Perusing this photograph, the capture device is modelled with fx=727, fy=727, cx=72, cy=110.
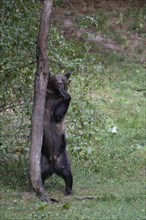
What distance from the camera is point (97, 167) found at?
466 inches

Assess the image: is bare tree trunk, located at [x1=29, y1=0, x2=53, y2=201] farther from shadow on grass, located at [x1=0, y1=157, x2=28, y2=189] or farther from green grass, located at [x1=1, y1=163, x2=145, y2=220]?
shadow on grass, located at [x1=0, y1=157, x2=28, y2=189]

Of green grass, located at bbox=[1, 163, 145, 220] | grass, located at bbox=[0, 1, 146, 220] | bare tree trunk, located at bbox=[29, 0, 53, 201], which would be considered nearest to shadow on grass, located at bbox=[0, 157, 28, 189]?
grass, located at bbox=[0, 1, 146, 220]

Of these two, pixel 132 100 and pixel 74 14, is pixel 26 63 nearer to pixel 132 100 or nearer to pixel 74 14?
pixel 132 100

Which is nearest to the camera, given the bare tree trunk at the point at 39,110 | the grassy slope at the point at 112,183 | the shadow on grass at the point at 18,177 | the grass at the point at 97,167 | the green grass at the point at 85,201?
the green grass at the point at 85,201

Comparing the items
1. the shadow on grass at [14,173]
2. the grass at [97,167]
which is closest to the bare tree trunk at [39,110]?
the grass at [97,167]

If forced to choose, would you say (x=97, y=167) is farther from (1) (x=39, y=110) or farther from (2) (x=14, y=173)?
(1) (x=39, y=110)

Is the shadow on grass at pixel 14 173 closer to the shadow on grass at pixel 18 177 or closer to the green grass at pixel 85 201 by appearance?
the shadow on grass at pixel 18 177

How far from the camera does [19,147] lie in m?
11.2

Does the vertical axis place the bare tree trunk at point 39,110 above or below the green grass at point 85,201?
above

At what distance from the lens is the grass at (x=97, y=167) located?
28.0 feet

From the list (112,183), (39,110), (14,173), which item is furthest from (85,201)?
(14,173)

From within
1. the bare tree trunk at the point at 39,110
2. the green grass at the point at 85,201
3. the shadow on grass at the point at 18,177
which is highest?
the bare tree trunk at the point at 39,110

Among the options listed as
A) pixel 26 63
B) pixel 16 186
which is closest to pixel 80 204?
pixel 16 186

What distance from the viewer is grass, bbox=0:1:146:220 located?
8.54 meters
